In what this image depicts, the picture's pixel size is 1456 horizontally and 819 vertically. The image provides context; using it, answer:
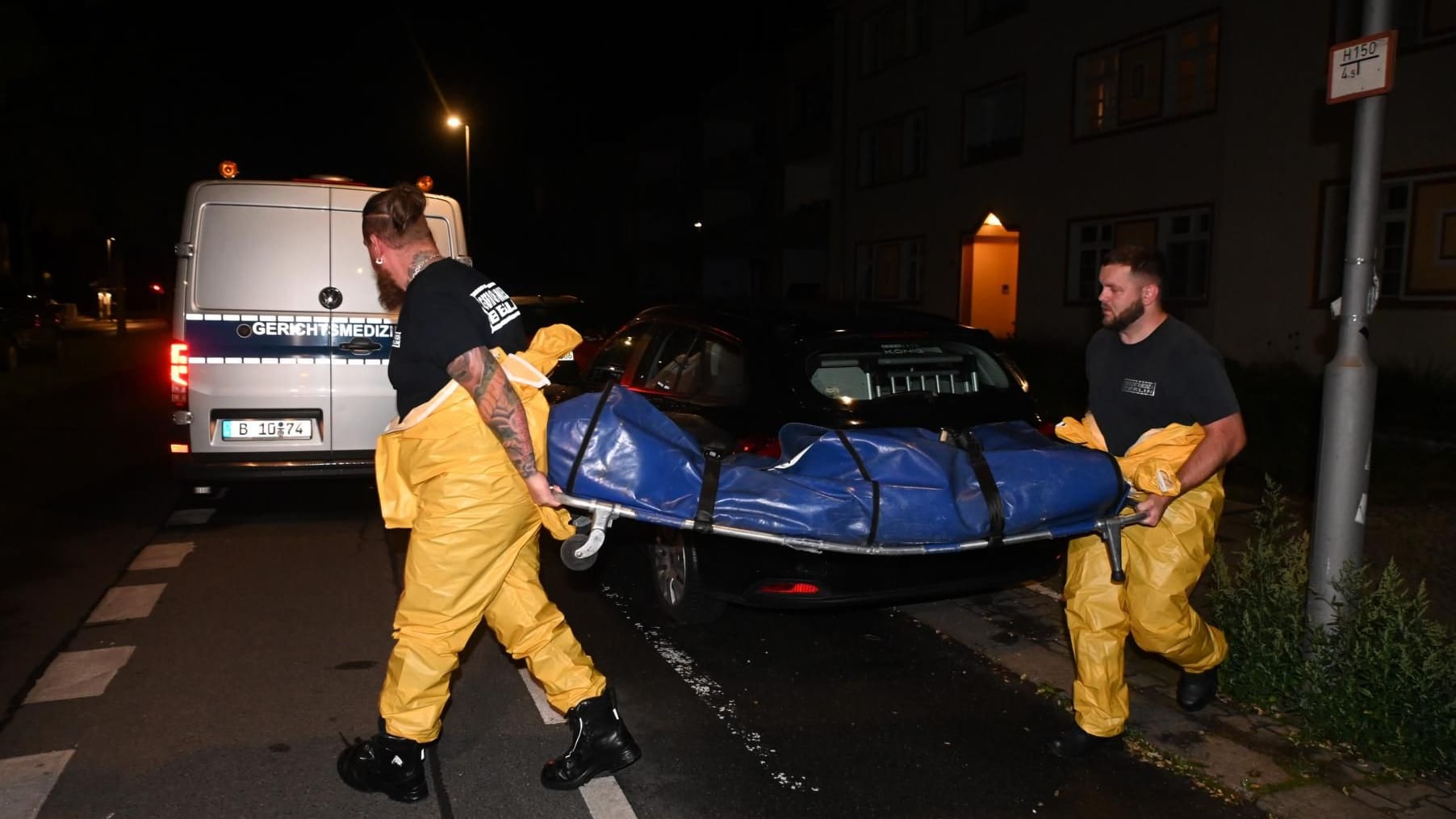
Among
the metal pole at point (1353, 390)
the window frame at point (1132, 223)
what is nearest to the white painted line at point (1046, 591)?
the metal pole at point (1353, 390)

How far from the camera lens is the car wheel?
206 inches

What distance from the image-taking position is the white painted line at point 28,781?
3615 mm

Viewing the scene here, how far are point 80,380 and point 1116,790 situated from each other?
20776 mm

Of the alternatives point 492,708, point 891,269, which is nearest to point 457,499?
point 492,708

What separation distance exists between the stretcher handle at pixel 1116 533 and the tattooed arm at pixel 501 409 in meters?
1.87

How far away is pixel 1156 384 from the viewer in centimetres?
398

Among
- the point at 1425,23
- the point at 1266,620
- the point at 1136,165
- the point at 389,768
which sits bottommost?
the point at 389,768

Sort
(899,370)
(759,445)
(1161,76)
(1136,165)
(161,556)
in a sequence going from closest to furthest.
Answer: (759,445) < (899,370) < (161,556) < (1161,76) < (1136,165)

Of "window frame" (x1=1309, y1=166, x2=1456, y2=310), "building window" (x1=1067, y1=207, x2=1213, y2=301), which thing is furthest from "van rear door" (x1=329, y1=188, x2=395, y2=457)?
"building window" (x1=1067, y1=207, x2=1213, y2=301)

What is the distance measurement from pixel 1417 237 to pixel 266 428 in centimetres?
1324

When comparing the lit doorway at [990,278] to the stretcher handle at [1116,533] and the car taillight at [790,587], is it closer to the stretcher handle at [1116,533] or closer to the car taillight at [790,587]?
the car taillight at [790,587]

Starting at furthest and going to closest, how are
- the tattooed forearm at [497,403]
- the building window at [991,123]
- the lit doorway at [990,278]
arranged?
the lit doorway at [990,278] → the building window at [991,123] → the tattooed forearm at [497,403]

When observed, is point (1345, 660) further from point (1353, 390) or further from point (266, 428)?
point (266, 428)

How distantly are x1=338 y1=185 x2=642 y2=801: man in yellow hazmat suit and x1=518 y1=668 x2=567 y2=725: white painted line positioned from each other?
0.65 metres
